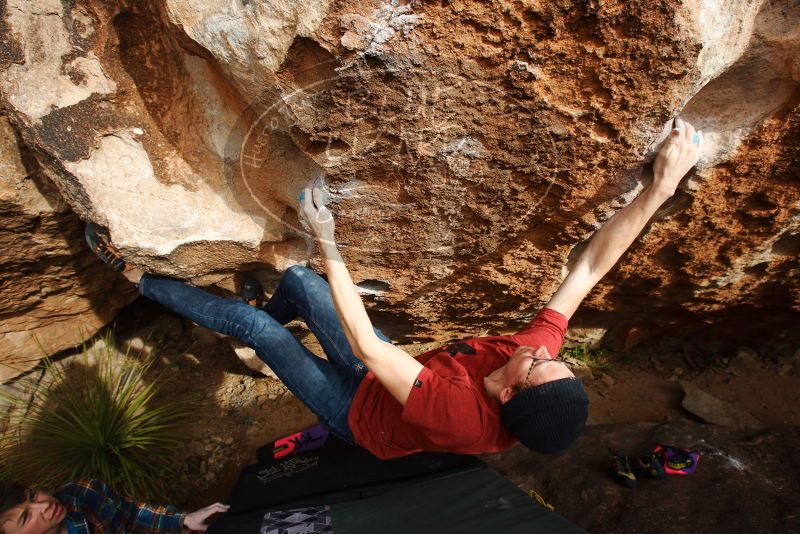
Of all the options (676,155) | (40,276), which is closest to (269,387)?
(40,276)

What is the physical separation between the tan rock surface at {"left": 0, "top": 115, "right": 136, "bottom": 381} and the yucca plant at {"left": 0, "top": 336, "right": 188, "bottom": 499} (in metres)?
0.17

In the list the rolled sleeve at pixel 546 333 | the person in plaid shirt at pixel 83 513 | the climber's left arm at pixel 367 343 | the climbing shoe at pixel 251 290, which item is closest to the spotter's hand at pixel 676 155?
the rolled sleeve at pixel 546 333

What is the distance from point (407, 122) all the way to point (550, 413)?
A: 985 millimetres

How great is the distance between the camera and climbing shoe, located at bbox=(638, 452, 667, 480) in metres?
2.43

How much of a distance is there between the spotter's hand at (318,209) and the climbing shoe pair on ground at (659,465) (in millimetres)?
1985

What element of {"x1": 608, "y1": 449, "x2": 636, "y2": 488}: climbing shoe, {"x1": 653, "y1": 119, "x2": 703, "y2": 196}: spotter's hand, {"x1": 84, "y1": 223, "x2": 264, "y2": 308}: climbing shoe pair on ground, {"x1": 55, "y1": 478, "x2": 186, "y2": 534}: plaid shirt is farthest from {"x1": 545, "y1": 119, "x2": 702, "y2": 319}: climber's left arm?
{"x1": 55, "y1": 478, "x2": 186, "y2": 534}: plaid shirt

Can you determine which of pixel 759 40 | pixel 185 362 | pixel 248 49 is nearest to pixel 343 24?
pixel 248 49

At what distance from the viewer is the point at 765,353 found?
11.3 feet

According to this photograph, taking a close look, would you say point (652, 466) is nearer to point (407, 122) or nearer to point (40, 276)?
point (407, 122)

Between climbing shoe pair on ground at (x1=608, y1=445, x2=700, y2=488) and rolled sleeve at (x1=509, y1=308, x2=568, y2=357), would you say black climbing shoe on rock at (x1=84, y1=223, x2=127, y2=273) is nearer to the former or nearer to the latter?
rolled sleeve at (x1=509, y1=308, x2=568, y2=357)

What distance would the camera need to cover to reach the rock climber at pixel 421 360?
1.43m

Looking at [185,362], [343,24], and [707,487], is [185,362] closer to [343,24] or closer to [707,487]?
[343,24]

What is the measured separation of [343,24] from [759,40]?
1309mm

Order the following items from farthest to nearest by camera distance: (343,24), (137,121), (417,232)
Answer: (417,232) < (137,121) < (343,24)
